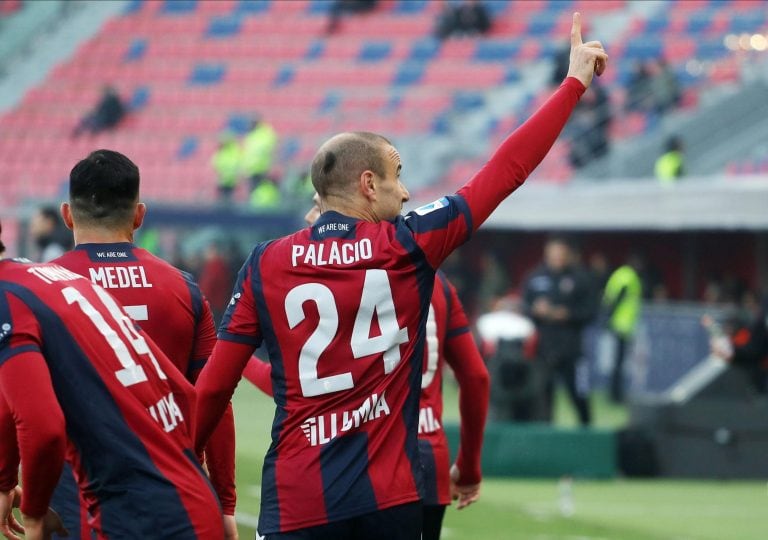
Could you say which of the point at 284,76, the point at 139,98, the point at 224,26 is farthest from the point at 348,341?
the point at 224,26

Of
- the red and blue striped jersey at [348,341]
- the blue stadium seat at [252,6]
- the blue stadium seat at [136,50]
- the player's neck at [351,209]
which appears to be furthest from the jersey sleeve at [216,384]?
the blue stadium seat at [136,50]

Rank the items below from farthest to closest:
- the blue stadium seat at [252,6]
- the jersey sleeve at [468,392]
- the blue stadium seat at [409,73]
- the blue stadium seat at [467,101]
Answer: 1. the blue stadium seat at [252,6]
2. the blue stadium seat at [409,73]
3. the blue stadium seat at [467,101]
4. the jersey sleeve at [468,392]

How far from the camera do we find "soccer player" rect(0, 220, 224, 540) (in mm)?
3629

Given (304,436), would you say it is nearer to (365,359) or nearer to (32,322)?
(365,359)

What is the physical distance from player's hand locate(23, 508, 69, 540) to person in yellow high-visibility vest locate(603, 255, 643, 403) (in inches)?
601

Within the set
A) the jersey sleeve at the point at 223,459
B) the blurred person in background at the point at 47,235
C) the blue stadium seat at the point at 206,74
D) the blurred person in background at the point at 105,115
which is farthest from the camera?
the blue stadium seat at the point at 206,74

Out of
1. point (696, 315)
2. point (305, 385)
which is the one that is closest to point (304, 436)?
point (305, 385)

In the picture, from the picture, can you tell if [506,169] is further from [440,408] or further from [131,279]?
[440,408]

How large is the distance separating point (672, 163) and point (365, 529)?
53.2 feet

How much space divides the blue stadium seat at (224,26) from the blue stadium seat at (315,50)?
1.96 meters

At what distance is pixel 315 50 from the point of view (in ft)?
107

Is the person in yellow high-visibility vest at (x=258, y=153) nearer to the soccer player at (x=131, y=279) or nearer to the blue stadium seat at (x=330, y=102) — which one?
the blue stadium seat at (x=330, y=102)

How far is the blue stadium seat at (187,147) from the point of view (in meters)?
30.1

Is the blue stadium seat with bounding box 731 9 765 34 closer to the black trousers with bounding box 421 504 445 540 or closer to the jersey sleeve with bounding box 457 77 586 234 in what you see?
the black trousers with bounding box 421 504 445 540
